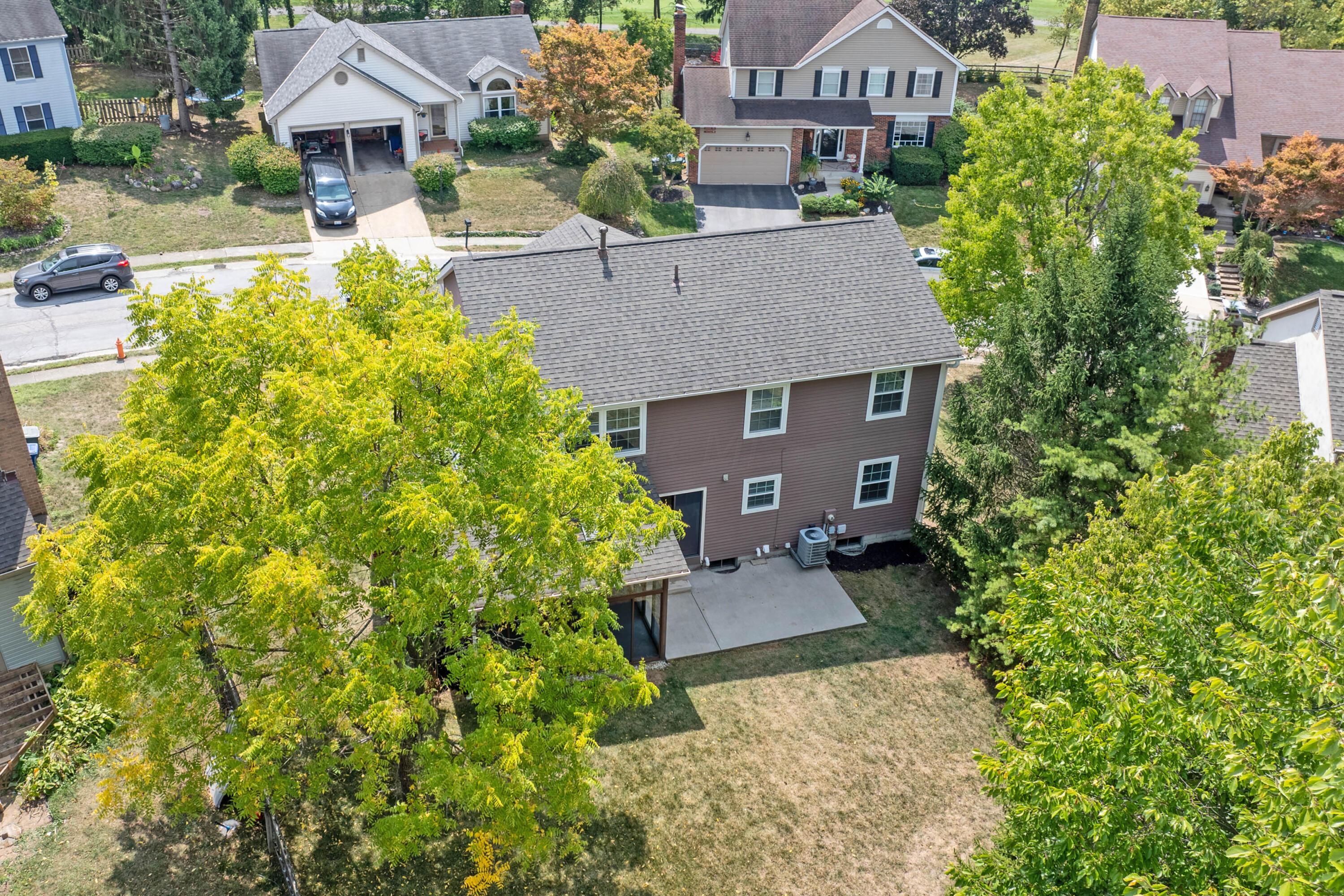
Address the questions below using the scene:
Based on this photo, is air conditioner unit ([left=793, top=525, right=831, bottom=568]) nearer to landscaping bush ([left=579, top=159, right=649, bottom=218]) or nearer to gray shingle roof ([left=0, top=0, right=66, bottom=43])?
landscaping bush ([left=579, top=159, right=649, bottom=218])

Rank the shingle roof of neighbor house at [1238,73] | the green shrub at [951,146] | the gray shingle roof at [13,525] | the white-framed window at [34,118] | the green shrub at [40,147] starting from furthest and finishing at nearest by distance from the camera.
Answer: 1. the green shrub at [951,146]
2. the shingle roof of neighbor house at [1238,73]
3. the white-framed window at [34,118]
4. the green shrub at [40,147]
5. the gray shingle roof at [13,525]

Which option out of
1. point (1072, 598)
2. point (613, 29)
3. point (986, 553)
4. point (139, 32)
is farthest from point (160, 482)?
point (613, 29)

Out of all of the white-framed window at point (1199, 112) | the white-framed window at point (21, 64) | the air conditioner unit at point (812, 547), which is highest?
the white-framed window at point (21, 64)

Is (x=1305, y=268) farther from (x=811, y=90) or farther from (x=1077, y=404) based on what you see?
(x=1077, y=404)

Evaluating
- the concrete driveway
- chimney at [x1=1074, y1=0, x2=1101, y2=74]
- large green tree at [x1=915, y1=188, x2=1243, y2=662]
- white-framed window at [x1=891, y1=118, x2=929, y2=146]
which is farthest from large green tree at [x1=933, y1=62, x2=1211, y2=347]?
chimney at [x1=1074, y1=0, x2=1101, y2=74]

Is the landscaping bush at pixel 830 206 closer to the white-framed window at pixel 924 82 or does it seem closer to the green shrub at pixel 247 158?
the white-framed window at pixel 924 82

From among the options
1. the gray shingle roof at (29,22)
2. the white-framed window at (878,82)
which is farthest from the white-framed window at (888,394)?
the gray shingle roof at (29,22)

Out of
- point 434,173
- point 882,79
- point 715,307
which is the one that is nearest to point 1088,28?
point 882,79
